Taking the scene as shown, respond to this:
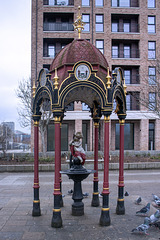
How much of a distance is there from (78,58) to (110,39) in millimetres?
24885

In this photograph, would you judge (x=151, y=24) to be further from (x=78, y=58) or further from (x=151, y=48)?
(x=78, y=58)

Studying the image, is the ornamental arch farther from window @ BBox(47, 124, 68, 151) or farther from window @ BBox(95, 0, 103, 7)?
window @ BBox(95, 0, 103, 7)

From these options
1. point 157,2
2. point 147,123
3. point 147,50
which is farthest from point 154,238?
point 157,2

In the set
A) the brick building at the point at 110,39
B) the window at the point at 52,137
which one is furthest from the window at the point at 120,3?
the window at the point at 52,137

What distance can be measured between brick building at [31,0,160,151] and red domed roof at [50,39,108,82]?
872 inches

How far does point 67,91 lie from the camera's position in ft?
23.3

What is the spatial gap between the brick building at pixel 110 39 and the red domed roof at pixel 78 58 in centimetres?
2215

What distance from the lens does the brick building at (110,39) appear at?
30.5 metres

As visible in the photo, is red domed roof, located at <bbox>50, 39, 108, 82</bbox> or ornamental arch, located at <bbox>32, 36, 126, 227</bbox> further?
red domed roof, located at <bbox>50, 39, 108, 82</bbox>

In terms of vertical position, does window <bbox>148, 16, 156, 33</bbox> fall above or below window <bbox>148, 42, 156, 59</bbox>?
above

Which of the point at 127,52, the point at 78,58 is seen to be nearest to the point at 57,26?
the point at 127,52

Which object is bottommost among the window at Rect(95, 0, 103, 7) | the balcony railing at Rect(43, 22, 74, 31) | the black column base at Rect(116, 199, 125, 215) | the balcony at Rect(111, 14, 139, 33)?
the black column base at Rect(116, 199, 125, 215)

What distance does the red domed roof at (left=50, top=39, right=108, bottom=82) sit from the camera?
7656 millimetres

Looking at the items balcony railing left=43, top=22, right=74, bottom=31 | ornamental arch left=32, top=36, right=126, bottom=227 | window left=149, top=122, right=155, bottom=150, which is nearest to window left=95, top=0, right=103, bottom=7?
balcony railing left=43, top=22, right=74, bottom=31
